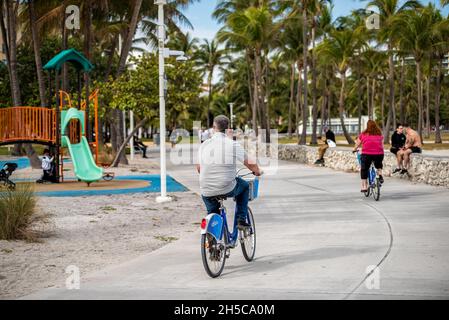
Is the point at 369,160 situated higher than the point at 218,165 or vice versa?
the point at 218,165

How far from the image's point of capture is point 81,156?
68.9 feet

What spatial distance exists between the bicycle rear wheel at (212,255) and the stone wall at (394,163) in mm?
11019

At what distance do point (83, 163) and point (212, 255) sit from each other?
14.5 metres

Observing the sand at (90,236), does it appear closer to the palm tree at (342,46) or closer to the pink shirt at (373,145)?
the pink shirt at (373,145)

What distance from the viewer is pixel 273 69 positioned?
10050 centimetres

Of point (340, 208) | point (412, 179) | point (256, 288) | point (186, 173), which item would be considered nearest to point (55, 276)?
point (256, 288)

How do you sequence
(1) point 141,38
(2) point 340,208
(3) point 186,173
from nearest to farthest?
(2) point 340,208
(3) point 186,173
(1) point 141,38

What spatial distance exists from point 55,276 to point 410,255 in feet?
13.2

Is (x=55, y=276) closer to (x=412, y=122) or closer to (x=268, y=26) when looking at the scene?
(x=268, y=26)

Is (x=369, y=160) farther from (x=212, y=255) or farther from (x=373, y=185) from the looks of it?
(x=212, y=255)

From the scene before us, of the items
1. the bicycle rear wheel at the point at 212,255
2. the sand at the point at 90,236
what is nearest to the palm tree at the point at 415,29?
the sand at the point at 90,236

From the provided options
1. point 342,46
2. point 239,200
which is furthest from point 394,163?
point 342,46

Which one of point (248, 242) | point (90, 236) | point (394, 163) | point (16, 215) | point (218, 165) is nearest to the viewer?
point (218, 165)

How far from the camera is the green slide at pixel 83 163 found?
65.7 feet
